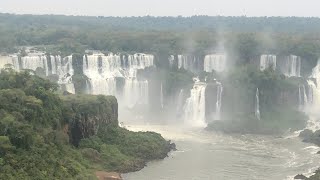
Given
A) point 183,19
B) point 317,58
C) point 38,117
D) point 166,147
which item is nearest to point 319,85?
point 317,58

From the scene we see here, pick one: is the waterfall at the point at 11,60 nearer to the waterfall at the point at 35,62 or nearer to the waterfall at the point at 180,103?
the waterfall at the point at 35,62

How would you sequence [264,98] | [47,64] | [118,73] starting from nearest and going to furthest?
1. [264,98]
2. [47,64]
3. [118,73]

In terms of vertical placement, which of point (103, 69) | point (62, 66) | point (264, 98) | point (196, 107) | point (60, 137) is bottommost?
point (196, 107)

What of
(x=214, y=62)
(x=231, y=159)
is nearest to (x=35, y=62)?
(x=214, y=62)

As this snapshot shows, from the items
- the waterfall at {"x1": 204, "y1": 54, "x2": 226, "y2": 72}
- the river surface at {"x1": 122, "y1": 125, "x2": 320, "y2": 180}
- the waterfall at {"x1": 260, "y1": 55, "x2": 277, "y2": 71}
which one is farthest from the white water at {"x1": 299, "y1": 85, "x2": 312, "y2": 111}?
the waterfall at {"x1": 204, "y1": 54, "x2": 226, "y2": 72}

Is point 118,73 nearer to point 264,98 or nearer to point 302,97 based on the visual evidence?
point 264,98

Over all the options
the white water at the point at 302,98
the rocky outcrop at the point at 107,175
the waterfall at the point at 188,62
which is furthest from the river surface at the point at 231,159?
the waterfall at the point at 188,62
